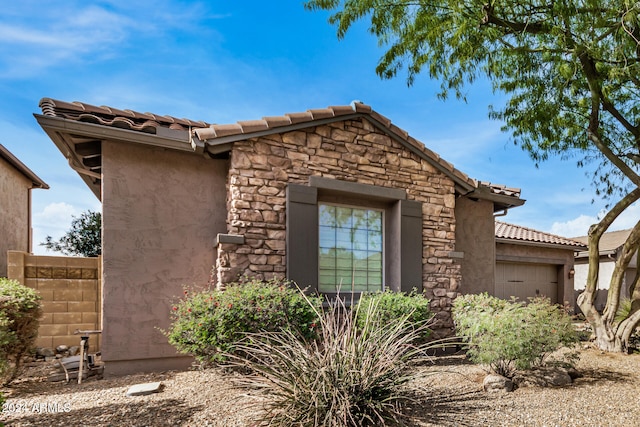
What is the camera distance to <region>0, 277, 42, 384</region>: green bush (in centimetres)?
496

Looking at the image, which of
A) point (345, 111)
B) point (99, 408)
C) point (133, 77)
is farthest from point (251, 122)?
point (99, 408)

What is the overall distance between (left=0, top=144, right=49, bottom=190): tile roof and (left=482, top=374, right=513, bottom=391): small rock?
1321cm

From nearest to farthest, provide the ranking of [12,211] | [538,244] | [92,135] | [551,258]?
[92,135], [12,211], [538,244], [551,258]

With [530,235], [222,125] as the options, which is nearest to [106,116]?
[222,125]

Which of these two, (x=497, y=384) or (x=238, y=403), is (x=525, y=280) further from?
(x=238, y=403)

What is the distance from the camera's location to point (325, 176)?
680 centimetres

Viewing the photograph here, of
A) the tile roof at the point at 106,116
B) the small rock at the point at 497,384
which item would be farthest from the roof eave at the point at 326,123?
the small rock at the point at 497,384

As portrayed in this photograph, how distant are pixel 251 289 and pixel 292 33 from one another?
17.4ft

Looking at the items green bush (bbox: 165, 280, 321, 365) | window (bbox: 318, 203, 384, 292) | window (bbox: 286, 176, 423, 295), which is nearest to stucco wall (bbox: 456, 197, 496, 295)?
window (bbox: 286, 176, 423, 295)

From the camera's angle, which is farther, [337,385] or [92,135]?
[92,135]

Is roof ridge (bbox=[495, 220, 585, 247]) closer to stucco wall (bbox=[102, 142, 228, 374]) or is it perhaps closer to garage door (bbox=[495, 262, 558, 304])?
garage door (bbox=[495, 262, 558, 304])

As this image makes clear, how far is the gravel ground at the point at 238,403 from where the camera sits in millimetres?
3795

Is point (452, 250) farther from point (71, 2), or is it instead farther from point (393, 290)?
point (71, 2)

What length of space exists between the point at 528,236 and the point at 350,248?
8.70 m
